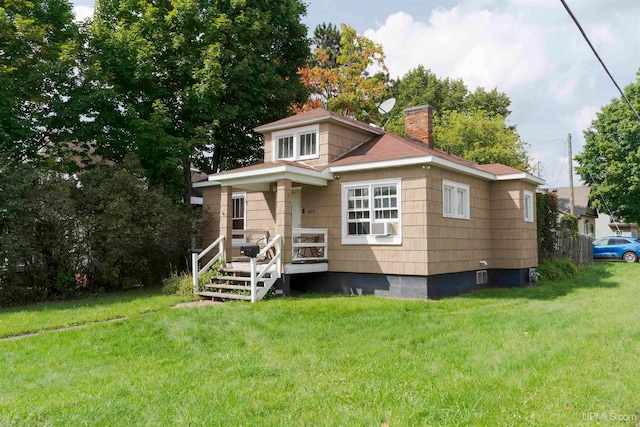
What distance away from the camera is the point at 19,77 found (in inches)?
556

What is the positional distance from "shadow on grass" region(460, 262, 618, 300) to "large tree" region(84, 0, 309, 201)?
10.9 meters

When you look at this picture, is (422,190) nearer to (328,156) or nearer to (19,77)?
(328,156)

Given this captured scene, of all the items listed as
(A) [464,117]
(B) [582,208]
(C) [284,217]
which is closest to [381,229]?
(C) [284,217]

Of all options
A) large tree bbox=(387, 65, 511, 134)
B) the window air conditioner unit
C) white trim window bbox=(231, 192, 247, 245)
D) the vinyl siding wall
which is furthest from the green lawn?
large tree bbox=(387, 65, 511, 134)

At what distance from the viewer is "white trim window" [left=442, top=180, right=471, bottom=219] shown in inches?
491

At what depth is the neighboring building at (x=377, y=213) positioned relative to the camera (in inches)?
458

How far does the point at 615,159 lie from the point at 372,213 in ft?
84.4

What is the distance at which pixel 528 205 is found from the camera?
15203 millimetres

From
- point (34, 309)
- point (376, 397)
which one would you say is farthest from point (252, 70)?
point (376, 397)

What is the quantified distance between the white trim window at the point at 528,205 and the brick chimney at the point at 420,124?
3485mm

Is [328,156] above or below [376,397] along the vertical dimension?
above

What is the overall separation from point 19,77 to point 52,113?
1.64 metres

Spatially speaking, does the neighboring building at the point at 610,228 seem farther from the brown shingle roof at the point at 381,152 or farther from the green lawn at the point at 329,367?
the green lawn at the point at 329,367

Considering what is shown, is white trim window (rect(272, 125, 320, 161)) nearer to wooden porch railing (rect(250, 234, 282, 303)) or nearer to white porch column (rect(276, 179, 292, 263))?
white porch column (rect(276, 179, 292, 263))
